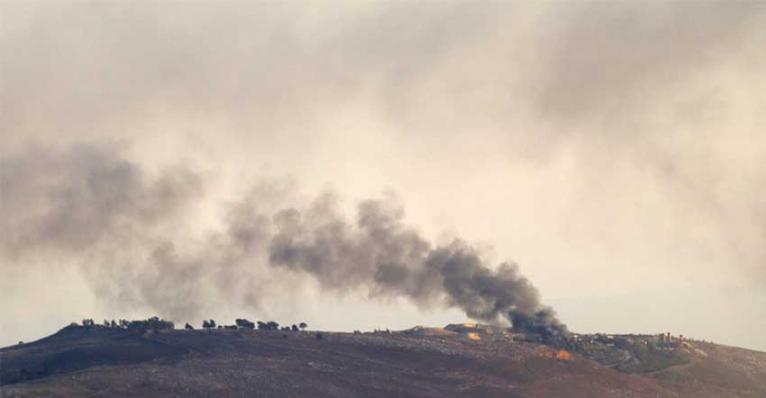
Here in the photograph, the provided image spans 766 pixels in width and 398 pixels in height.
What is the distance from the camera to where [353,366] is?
107 meters

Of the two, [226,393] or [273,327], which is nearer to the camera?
[226,393]

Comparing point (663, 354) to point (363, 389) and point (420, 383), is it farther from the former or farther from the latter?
point (363, 389)

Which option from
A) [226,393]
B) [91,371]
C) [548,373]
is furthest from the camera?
[548,373]

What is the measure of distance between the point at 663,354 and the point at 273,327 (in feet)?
199

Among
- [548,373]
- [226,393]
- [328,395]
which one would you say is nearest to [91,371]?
[226,393]

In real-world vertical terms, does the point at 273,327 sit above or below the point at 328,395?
above

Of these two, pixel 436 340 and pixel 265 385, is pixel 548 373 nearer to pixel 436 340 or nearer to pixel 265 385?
pixel 436 340

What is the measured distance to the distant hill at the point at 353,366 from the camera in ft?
316

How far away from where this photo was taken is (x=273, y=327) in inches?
5546

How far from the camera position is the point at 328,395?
95.5 metres

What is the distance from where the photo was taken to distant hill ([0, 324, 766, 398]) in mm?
96188

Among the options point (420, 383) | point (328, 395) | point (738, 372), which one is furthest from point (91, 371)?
point (738, 372)

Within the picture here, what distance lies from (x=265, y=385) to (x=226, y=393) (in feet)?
18.2

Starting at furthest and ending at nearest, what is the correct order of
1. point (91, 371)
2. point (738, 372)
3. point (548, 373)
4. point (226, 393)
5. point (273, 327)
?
point (273, 327) < point (738, 372) < point (548, 373) < point (91, 371) < point (226, 393)
